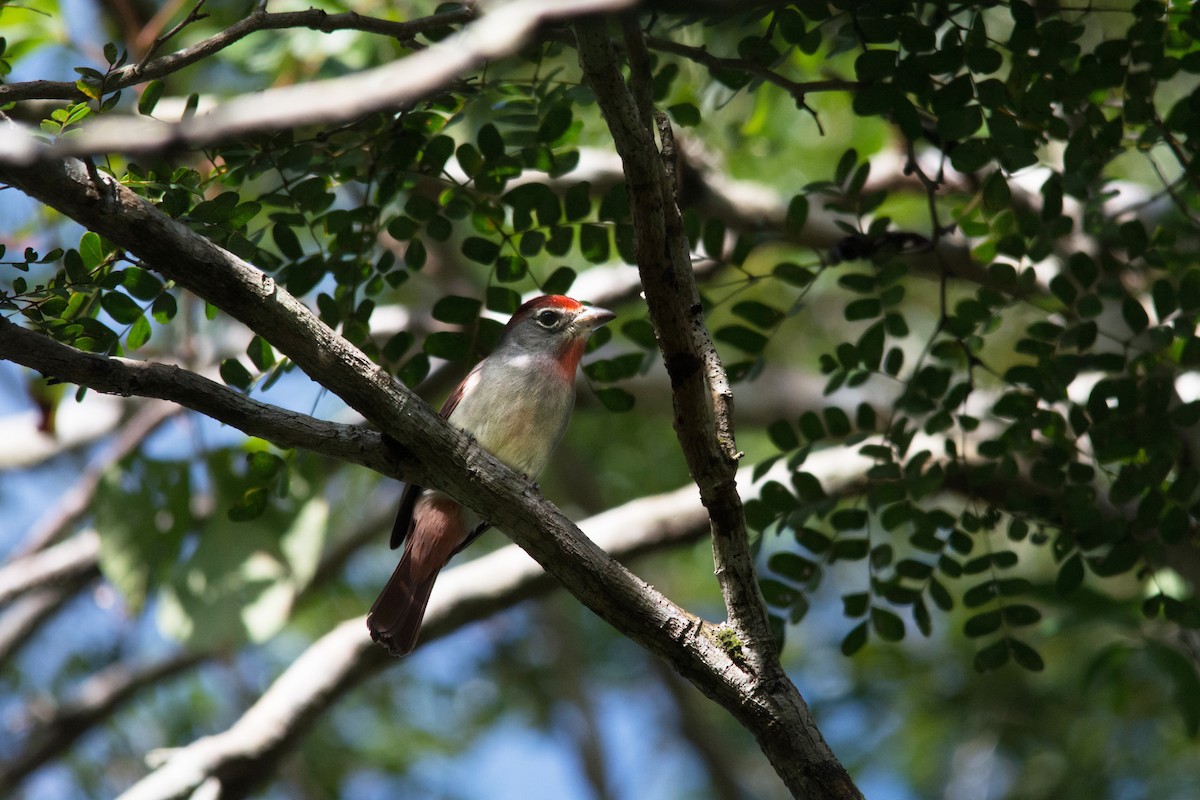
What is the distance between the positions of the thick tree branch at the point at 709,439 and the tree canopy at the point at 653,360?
10 mm

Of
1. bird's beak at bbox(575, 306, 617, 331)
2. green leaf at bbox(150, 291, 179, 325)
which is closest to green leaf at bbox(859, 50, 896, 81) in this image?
bird's beak at bbox(575, 306, 617, 331)

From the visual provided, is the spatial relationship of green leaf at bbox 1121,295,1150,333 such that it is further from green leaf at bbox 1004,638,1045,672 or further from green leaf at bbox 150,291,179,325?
green leaf at bbox 150,291,179,325

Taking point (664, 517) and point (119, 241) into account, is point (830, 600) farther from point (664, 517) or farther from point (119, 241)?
point (119, 241)

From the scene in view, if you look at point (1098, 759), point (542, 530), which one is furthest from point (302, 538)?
point (1098, 759)

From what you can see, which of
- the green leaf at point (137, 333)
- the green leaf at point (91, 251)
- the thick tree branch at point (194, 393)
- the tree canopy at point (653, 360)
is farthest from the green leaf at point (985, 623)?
the green leaf at point (91, 251)

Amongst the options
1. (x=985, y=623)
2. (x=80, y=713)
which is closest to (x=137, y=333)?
(x=985, y=623)

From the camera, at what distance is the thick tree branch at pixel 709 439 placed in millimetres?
2553

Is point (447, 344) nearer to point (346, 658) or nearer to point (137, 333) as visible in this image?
point (137, 333)

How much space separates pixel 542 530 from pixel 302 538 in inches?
111

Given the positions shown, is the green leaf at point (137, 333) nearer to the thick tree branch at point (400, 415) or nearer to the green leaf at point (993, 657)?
the thick tree branch at point (400, 415)

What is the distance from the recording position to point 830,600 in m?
8.23

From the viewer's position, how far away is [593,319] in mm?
4715

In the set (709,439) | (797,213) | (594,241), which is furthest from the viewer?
(797,213)

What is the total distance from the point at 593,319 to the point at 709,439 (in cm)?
203
